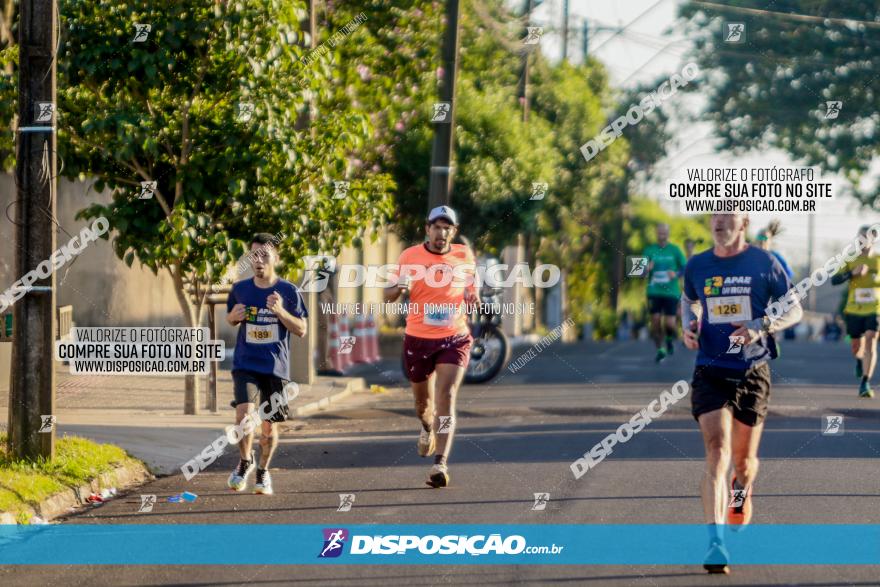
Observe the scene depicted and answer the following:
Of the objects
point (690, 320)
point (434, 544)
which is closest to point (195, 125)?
point (434, 544)

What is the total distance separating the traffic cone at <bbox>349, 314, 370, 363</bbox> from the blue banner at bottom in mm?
16184

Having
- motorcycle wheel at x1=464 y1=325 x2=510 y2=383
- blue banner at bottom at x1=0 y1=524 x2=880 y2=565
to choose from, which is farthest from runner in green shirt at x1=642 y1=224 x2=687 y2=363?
blue banner at bottom at x1=0 y1=524 x2=880 y2=565

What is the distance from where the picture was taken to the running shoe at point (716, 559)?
7680mm

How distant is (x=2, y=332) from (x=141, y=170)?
3.35 metres

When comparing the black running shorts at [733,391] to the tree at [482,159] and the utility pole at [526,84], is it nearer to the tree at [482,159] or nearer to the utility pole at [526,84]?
the tree at [482,159]

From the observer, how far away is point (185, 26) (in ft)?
47.2

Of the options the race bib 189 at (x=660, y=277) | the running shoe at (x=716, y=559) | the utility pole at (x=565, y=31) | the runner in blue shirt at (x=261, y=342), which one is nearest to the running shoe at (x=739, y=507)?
the running shoe at (x=716, y=559)

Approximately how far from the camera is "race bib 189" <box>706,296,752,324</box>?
26.9 ft

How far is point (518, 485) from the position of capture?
36.2 ft

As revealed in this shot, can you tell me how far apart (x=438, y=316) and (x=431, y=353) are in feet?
0.97

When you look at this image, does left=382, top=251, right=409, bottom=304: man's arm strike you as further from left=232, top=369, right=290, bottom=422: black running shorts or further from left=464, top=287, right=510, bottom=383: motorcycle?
left=464, top=287, right=510, bottom=383: motorcycle

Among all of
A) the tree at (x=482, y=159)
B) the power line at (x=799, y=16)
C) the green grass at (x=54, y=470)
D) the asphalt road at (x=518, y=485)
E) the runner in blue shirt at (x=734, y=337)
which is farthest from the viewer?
the power line at (x=799, y=16)

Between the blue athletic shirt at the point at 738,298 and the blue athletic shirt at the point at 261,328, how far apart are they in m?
3.55

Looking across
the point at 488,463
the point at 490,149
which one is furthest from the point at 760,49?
the point at 488,463
